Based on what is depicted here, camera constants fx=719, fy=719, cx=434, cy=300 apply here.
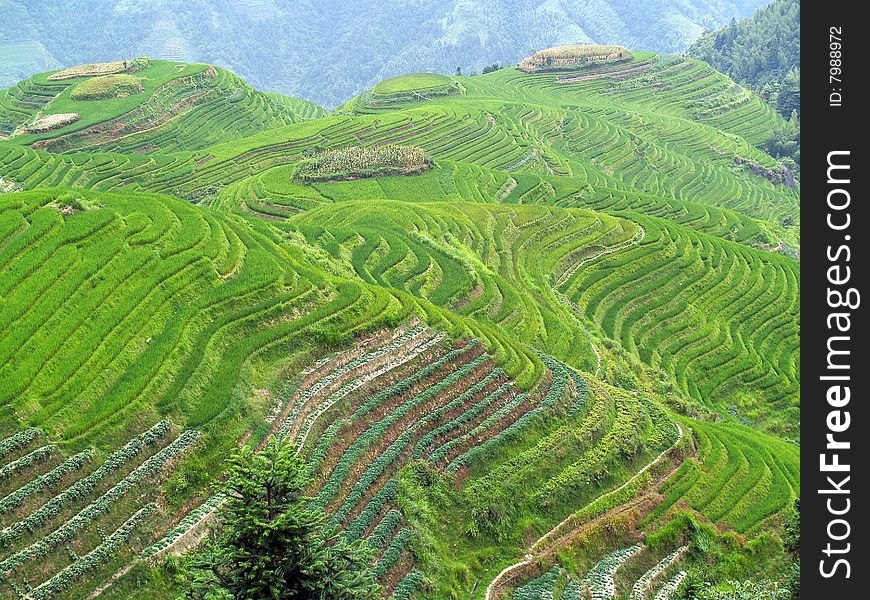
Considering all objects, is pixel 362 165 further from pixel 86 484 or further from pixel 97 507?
pixel 97 507

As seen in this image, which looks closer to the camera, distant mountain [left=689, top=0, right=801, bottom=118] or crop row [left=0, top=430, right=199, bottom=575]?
crop row [left=0, top=430, right=199, bottom=575]

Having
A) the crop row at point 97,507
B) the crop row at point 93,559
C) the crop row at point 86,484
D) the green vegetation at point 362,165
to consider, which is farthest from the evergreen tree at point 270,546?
the green vegetation at point 362,165

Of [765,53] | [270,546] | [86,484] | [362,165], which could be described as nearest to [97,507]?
[86,484]

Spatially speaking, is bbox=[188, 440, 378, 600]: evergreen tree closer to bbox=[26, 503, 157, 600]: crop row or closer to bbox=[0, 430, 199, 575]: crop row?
bbox=[26, 503, 157, 600]: crop row

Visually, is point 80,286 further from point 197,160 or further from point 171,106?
point 171,106

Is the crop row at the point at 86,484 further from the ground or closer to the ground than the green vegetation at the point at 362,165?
closer to the ground

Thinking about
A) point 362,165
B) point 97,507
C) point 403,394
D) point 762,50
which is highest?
point 762,50

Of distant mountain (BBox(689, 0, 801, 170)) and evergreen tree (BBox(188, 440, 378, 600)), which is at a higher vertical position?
distant mountain (BBox(689, 0, 801, 170))

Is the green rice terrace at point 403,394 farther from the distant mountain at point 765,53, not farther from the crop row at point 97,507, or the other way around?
the distant mountain at point 765,53
